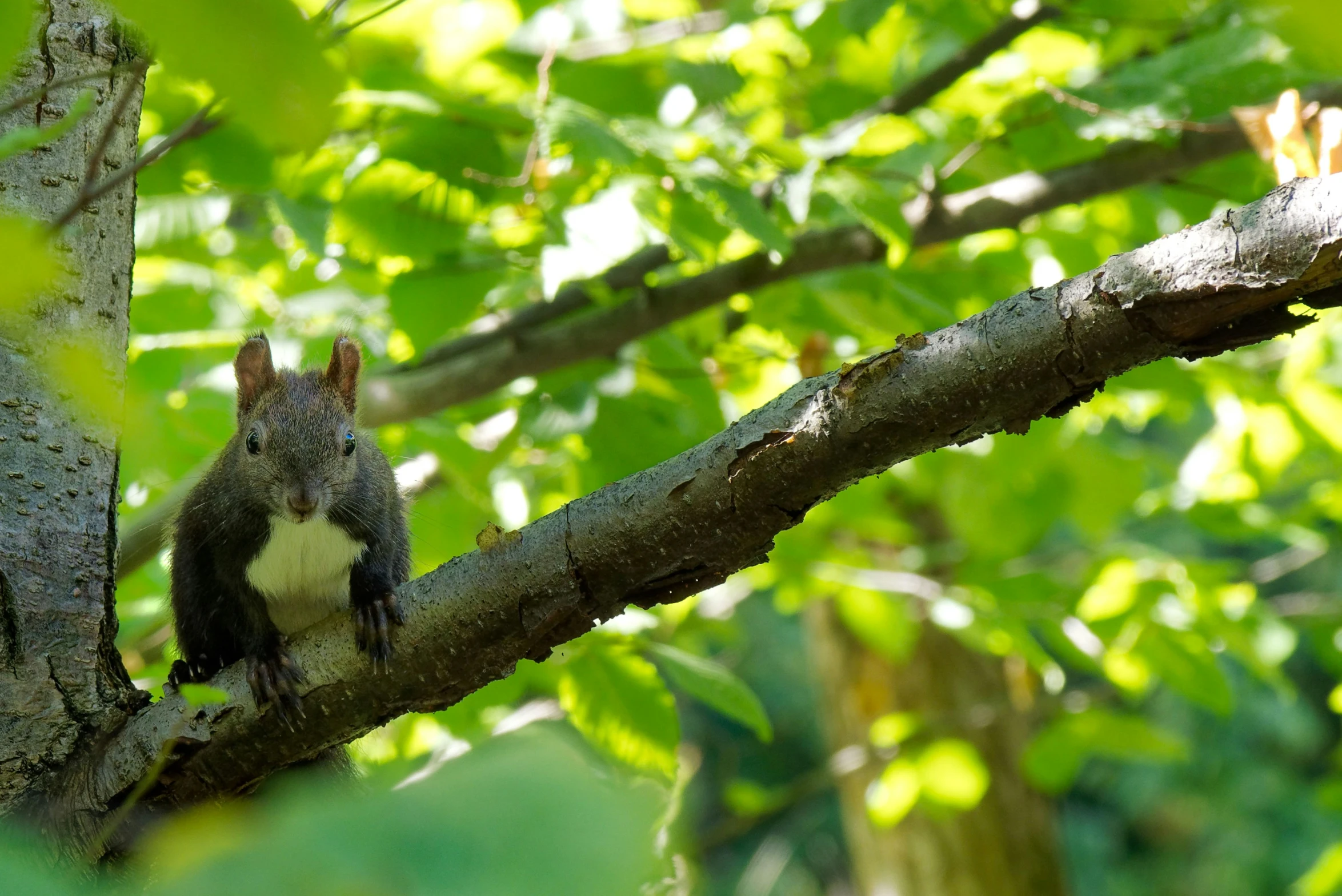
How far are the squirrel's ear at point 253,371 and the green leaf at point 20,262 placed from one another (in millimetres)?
1692

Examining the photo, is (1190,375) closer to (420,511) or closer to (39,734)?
(420,511)

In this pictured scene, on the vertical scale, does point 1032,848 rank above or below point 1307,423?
below

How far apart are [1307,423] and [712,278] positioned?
1855 millimetres

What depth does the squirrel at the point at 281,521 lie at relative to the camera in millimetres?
2006

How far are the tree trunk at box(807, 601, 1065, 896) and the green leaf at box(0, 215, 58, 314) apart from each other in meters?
3.89

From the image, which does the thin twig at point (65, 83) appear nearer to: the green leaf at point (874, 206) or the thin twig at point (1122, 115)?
the green leaf at point (874, 206)

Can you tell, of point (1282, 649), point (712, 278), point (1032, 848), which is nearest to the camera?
point (712, 278)

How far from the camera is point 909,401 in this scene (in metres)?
1.29

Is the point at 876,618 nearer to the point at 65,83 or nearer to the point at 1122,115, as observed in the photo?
the point at 1122,115

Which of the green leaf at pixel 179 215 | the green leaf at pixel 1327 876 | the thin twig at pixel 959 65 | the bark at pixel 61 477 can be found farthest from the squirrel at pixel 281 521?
the green leaf at pixel 1327 876

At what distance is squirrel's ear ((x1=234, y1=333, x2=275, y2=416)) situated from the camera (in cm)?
225

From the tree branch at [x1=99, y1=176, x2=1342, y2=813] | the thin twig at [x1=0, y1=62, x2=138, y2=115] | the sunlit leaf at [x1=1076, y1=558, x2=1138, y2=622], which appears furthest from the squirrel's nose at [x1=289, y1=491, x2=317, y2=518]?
the sunlit leaf at [x1=1076, y1=558, x2=1138, y2=622]

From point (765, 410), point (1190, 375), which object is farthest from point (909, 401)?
point (1190, 375)

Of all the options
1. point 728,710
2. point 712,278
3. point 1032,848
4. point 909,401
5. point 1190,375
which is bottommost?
point 1032,848
